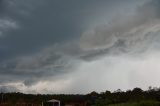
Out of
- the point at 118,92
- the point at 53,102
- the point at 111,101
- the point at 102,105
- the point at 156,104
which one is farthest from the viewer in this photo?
the point at 118,92

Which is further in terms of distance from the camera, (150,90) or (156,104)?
(150,90)

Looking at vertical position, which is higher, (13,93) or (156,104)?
(13,93)

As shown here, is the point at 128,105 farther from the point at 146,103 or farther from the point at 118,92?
the point at 118,92

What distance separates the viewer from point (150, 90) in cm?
8756

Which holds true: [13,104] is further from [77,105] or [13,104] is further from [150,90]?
[150,90]

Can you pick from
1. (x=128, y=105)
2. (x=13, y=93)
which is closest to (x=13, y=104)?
(x=128, y=105)

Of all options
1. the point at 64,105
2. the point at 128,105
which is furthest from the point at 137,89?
the point at 128,105

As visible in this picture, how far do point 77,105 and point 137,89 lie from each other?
2832cm

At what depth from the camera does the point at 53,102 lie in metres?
75.8

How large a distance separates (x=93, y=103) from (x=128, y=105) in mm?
14612

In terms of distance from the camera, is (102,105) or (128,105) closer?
(128,105)

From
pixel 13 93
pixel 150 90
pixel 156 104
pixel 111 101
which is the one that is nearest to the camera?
pixel 156 104

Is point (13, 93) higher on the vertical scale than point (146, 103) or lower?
higher

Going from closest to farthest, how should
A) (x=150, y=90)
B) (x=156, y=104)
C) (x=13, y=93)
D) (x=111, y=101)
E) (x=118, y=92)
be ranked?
(x=156, y=104) → (x=111, y=101) → (x=150, y=90) → (x=118, y=92) → (x=13, y=93)
